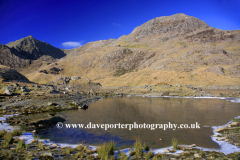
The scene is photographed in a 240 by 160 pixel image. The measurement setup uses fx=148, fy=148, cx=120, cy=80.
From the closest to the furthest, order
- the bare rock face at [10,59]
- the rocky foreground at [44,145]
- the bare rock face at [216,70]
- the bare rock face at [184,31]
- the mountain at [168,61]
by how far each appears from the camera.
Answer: the rocky foreground at [44,145] → the mountain at [168,61] → the bare rock face at [216,70] → the bare rock face at [184,31] → the bare rock face at [10,59]

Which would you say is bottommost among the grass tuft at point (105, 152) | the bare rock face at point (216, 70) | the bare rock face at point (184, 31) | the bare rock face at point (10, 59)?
the grass tuft at point (105, 152)

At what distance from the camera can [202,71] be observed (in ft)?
243

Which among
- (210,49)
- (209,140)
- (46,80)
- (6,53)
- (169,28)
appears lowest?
(209,140)

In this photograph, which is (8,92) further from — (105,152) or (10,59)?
(10,59)

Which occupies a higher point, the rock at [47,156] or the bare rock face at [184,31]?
the bare rock face at [184,31]

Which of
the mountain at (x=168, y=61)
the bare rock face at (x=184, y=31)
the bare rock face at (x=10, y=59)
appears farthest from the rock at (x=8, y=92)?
the bare rock face at (x=10, y=59)

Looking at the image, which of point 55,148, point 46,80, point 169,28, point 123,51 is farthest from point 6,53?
point 55,148

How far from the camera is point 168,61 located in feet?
298

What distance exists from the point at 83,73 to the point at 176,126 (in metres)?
109

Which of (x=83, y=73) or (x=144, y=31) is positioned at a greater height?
(x=144, y=31)

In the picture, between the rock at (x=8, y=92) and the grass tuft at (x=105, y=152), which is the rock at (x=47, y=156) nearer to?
the grass tuft at (x=105, y=152)

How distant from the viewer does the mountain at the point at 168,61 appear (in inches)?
2800

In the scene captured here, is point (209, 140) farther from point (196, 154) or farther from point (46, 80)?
point (46, 80)

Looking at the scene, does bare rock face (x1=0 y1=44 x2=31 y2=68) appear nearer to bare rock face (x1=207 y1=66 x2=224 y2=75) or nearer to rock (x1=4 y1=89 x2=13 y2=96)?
rock (x1=4 y1=89 x2=13 y2=96)
